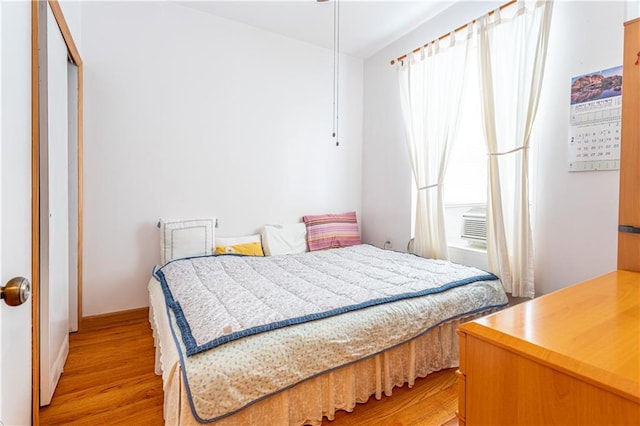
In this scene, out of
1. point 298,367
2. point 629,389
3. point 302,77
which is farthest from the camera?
point 302,77

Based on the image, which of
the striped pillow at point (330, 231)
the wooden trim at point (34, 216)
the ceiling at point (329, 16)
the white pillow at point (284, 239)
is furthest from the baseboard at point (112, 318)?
the ceiling at point (329, 16)

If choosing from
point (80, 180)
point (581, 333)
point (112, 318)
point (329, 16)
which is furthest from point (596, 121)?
point (112, 318)

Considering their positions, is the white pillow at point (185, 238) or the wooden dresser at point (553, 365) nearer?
the wooden dresser at point (553, 365)

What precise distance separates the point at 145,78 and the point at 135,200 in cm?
105

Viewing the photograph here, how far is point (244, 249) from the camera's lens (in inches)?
116

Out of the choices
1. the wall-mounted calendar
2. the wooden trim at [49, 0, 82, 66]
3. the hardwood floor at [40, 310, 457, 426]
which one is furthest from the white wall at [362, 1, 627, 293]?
the wooden trim at [49, 0, 82, 66]

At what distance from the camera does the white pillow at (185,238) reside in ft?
8.78

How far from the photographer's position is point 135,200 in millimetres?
2695

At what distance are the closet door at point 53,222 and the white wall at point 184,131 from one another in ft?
1.67

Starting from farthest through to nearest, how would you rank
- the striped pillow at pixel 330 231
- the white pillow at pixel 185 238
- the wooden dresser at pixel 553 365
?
the striped pillow at pixel 330 231, the white pillow at pixel 185 238, the wooden dresser at pixel 553 365

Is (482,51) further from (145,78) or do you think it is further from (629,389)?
(145,78)

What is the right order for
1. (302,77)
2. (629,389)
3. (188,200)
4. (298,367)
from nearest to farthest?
1. (629,389)
2. (298,367)
3. (188,200)
4. (302,77)

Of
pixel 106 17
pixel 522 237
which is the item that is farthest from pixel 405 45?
pixel 106 17

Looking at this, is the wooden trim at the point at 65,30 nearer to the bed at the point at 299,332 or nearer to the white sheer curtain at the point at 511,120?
the bed at the point at 299,332
